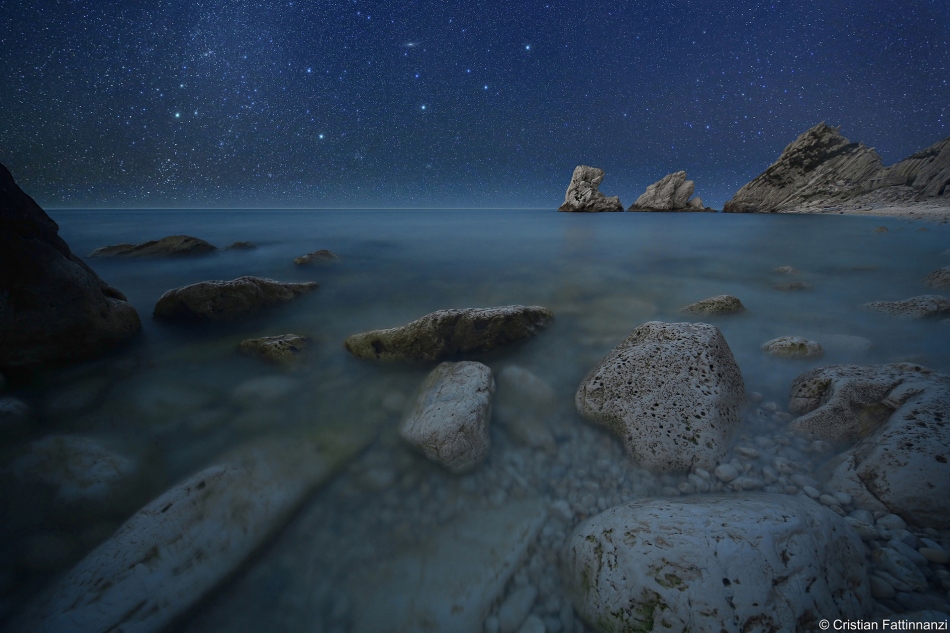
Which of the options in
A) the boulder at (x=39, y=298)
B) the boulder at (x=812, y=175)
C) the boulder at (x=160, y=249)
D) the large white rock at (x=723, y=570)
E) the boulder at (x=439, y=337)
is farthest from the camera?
the boulder at (x=812, y=175)

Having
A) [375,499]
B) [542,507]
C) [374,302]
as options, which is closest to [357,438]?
[375,499]

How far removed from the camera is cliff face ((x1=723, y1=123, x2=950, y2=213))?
137 ft

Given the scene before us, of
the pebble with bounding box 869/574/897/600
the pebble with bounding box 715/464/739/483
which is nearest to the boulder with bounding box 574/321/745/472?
the pebble with bounding box 715/464/739/483

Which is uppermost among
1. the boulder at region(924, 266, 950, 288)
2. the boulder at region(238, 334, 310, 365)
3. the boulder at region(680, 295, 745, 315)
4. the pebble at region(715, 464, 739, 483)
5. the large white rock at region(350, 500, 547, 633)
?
the boulder at region(924, 266, 950, 288)

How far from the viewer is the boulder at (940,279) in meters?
6.81

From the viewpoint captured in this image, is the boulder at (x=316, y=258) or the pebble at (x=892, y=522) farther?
the boulder at (x=316, y=258)

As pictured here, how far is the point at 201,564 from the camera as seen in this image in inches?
73.2

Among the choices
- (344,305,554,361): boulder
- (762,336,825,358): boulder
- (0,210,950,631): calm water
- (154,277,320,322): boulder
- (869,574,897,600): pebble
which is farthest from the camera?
(154,277,320,322): boulder

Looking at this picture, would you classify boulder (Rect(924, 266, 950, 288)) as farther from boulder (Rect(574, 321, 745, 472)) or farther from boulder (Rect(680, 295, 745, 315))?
boulder (Rect(574, 321, 745, 472))

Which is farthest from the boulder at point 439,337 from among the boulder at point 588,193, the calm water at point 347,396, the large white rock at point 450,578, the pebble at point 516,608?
the boulder at point 588,193

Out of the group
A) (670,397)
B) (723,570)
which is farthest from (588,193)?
(723,570)

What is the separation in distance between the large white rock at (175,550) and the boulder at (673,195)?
75701 millimetres

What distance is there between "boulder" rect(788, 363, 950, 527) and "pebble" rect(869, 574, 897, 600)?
557 mm

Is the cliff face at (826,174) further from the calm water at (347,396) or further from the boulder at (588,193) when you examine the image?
the calm water at (347,396)
